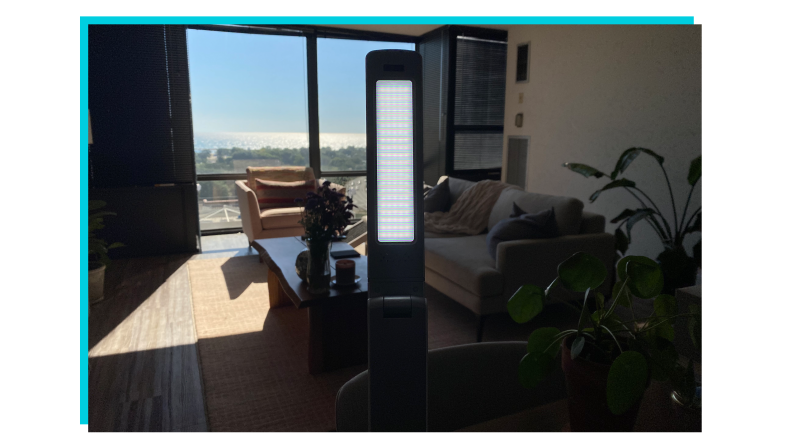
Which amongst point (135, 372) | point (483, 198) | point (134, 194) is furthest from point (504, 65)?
point (135, 372)

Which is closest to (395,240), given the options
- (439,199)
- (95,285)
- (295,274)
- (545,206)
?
(295,274)

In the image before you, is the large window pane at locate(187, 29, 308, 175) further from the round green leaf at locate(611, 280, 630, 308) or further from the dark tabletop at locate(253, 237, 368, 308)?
the round green leaf at locate(611, 280, 630, 308)

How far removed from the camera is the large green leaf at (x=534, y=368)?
27.6 inches

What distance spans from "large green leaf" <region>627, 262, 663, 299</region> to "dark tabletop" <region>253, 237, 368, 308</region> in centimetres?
156

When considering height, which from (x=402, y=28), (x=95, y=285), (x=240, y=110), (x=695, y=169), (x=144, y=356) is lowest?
(x=144, y=356)

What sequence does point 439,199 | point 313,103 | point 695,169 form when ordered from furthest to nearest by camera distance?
point 313,103, point 439,199, point 695,169

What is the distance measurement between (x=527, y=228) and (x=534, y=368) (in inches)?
81.3

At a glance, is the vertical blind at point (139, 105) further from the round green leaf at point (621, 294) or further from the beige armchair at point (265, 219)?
the round green leaf at point (621, 294)

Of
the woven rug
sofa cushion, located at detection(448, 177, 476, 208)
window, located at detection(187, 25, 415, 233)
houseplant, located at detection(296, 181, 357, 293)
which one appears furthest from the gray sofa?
window, located at detection(187, 25, 415, 233)

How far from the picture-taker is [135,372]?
2.29m

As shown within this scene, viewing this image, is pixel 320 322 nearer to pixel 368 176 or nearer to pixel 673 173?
pixel 368 176

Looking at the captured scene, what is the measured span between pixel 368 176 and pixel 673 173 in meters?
3.56

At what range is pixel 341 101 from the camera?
588 centimetres

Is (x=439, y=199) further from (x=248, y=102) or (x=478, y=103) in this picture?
(x=248, y=102)
